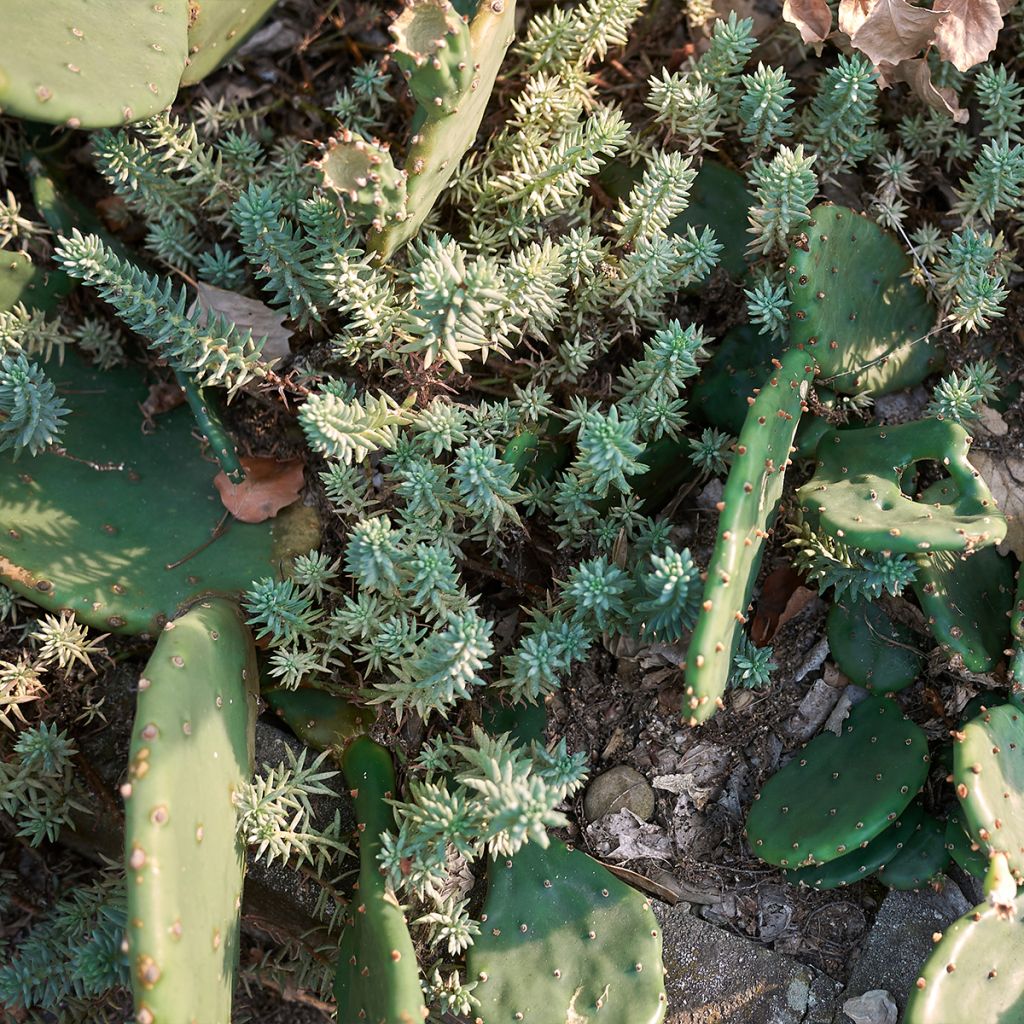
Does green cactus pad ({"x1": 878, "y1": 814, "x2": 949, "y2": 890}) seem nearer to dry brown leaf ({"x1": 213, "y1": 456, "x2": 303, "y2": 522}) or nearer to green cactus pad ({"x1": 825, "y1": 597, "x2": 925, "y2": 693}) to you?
green cactus pad ({"x1": 825, "y1": 597, "x2": 925, "y2": 693})

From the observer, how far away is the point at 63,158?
82.8 inches

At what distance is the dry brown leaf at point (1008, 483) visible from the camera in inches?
75.8

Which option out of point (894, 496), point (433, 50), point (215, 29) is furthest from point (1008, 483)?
point (215, 29)

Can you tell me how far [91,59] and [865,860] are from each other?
1930mm

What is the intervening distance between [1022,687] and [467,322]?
1164 mm

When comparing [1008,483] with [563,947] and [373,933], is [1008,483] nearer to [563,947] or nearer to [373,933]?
[563,947]

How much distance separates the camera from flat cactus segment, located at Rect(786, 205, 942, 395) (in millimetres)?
1665

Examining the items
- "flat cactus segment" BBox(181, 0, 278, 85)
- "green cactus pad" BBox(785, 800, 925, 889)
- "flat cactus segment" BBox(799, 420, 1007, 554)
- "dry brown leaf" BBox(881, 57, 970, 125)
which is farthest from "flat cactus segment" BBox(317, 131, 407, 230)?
"green cactus pad" BBox(785, 800, 925, 889)

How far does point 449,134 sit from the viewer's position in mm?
1527

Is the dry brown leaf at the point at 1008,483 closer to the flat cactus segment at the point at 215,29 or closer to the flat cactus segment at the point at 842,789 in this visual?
the flat cactus segment at the point at 842,789

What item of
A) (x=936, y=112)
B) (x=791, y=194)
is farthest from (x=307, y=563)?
(x=936, y=112)

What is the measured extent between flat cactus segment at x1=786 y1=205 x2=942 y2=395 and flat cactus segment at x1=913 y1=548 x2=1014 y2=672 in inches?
14.6

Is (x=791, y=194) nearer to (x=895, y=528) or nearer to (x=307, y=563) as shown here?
(x=895, y=528)

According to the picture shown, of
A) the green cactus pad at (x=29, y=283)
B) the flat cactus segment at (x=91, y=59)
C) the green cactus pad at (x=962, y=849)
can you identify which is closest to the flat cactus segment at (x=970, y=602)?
the green cactus pad at (x=962, y=849)
